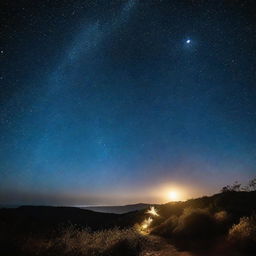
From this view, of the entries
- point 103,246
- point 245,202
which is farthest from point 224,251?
point 245,202

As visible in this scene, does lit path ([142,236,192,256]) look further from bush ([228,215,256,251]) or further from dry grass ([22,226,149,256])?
bush ([228,215,256,251])

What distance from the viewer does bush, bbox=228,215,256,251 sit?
10.3 metres

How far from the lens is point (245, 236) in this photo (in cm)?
1075

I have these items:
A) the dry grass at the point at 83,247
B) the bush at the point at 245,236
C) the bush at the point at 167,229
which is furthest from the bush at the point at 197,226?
the dry grass at the point at 83,247

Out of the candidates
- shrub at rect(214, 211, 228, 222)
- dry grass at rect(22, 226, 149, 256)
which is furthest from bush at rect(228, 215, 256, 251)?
dry grass at rect(22, 226, 149, 256)

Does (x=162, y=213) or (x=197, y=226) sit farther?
(x=162, y=213)

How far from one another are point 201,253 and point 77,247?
5072 mm

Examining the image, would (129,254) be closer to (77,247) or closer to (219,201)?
(77,247)

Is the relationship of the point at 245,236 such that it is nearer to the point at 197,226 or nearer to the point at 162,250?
the point at 162,250

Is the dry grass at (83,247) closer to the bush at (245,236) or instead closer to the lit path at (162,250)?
the lit path at (162,250)

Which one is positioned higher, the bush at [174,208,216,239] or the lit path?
the bush at [174,208,216,239]

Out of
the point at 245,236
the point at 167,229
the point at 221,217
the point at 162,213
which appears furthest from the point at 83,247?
the point at 162,213

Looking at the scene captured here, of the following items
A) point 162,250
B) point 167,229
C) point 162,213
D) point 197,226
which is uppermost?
point 197,226

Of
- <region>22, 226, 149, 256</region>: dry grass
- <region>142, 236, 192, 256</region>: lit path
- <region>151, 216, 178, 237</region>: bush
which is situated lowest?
<region>142, 236, 192, 256</region>: lit path
